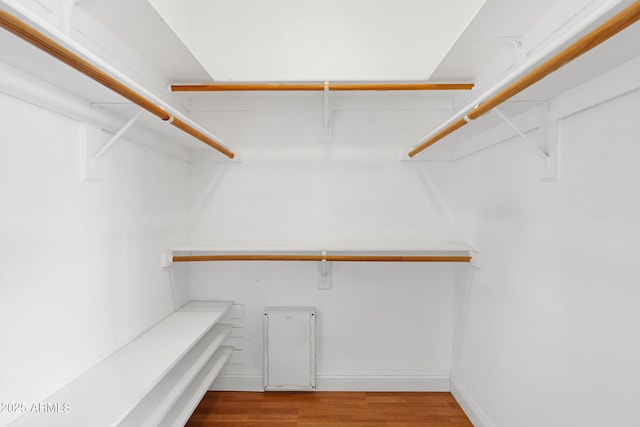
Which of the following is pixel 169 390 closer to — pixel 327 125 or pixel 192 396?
pixel 192 396

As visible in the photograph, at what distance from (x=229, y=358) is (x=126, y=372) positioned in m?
1.06

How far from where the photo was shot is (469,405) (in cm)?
185

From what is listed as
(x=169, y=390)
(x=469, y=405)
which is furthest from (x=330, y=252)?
(x=469, y=405)

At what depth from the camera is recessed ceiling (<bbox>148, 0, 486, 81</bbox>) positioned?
2.15m

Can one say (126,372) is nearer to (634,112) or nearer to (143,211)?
(143,211)

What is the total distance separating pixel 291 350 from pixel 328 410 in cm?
40

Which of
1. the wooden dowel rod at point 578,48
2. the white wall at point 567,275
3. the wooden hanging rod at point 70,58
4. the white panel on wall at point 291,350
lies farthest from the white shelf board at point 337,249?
the wooden dowel rod at point 578,48

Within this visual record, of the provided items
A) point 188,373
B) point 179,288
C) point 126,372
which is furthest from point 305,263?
point 126,372

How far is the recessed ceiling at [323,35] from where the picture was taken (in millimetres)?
2146

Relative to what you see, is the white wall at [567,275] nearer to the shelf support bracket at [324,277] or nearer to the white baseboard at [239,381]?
the shelf support bracket at [324,277]

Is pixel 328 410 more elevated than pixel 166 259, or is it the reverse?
pixel 166 259

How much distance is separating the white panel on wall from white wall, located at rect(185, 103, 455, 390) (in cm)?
11

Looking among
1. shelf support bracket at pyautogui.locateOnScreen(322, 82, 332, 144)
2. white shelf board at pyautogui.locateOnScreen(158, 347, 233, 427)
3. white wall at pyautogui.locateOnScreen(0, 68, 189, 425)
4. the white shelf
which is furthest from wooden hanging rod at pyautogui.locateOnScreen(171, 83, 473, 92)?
white shelf board at pyautogui.locateOnScreen(158, 347, 233, 427)

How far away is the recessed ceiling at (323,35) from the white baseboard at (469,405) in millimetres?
1959
